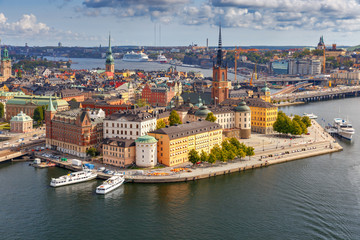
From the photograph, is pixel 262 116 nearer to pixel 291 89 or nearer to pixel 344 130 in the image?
pixel 344 130

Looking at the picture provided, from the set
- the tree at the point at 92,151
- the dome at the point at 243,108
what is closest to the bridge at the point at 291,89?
the dome at the point at 243,108

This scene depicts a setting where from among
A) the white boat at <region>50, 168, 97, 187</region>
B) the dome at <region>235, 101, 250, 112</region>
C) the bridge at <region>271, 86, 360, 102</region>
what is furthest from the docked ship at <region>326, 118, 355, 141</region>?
the bridge at <region>271, 86, 360, 102</region>

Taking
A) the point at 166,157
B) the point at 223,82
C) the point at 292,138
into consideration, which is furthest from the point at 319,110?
the point at 166,157

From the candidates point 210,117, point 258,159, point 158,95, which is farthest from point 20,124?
point 258,159

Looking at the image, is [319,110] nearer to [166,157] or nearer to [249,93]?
[249,93]

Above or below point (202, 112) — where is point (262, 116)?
below

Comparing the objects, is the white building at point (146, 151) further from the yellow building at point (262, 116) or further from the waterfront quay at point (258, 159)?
the yellow building at point (262, 116)
